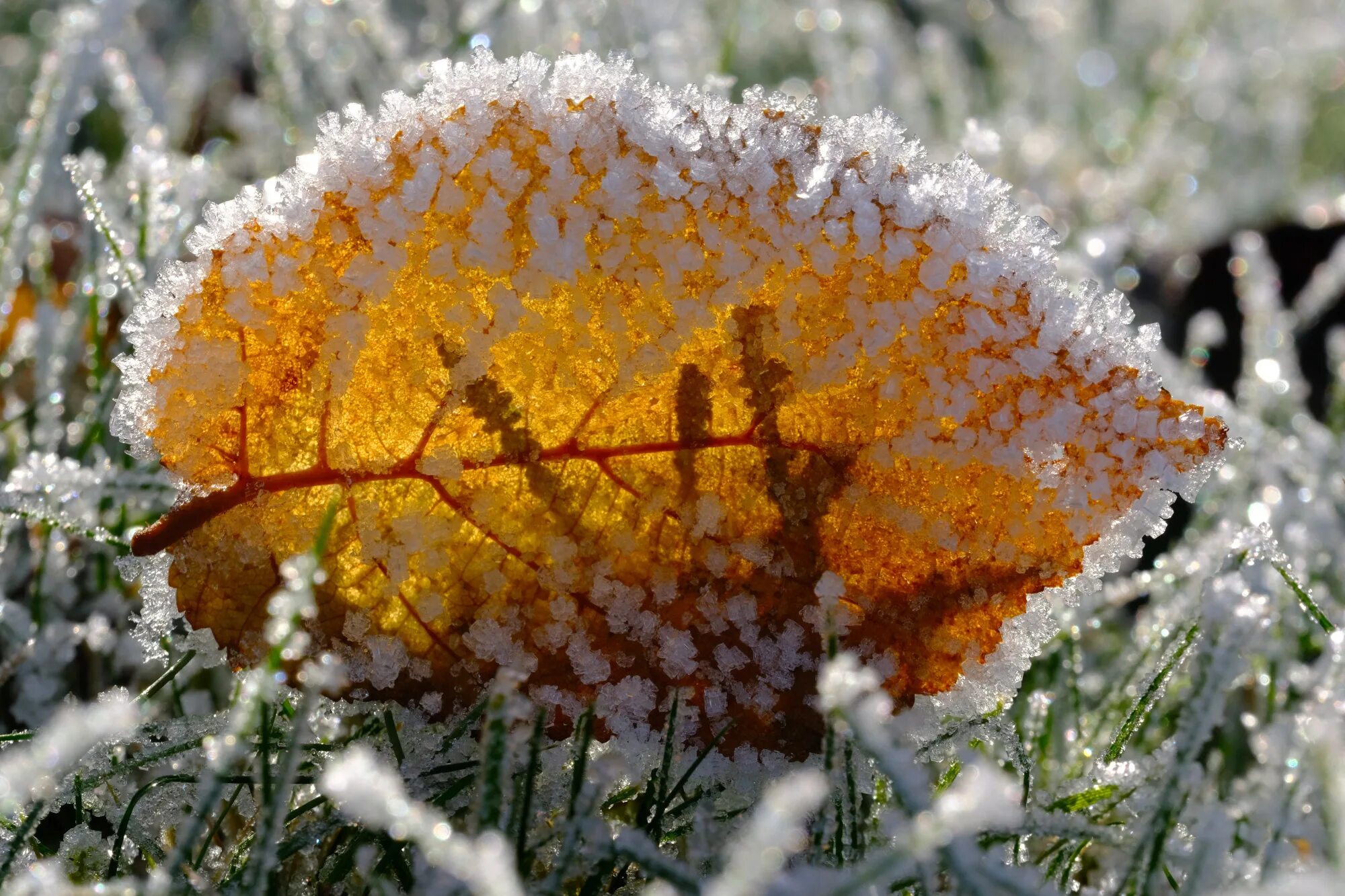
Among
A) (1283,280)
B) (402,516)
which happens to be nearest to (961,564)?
(402,516)

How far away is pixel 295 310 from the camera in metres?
0.73

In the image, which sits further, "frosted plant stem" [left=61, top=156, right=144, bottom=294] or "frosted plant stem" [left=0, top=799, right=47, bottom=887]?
"frosted plant stem" [left=61, top=156, right=144, bottom=294]

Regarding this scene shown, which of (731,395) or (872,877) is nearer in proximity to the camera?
(872,877)

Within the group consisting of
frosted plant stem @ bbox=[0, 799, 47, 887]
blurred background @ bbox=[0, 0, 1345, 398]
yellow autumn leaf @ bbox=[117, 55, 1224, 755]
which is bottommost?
frosted plant stem @ bbox=[0, 799, 47, 887]

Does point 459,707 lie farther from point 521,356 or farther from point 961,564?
point 961,564

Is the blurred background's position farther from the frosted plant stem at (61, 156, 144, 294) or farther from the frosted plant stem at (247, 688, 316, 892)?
the frosted plant stem at (247, 688, 316, 892)

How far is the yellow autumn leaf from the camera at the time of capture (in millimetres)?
725

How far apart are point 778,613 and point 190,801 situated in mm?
457

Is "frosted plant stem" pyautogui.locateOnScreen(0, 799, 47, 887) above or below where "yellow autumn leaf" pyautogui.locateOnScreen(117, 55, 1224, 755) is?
below

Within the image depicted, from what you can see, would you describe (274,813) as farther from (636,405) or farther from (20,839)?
(636,405)

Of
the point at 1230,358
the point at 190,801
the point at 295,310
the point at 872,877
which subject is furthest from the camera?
the point at 1230,358

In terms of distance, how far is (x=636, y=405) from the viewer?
0.75 metres

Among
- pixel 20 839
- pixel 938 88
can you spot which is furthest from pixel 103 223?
pixel 938 88

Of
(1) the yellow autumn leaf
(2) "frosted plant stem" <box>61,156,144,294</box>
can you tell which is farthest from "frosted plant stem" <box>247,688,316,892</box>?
(2) "frosted plant stem" <box>61,156,144,294</box>
